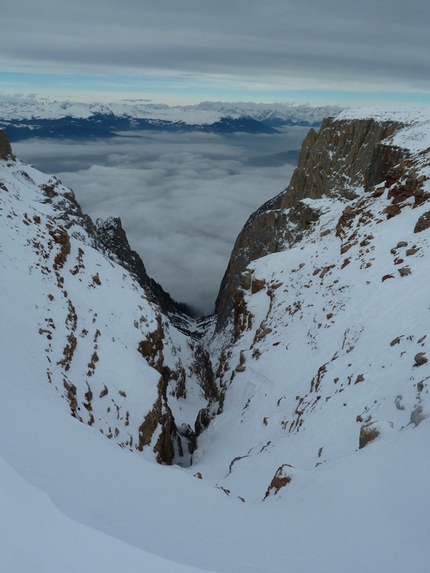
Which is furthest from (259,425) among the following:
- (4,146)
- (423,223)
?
(4,146)

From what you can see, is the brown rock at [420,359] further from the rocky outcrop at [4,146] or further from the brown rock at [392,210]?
the rocky outcrop at [4,146]

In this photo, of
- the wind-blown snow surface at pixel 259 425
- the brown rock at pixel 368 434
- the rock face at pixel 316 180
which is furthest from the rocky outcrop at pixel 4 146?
the brown rock at pixel 368 434

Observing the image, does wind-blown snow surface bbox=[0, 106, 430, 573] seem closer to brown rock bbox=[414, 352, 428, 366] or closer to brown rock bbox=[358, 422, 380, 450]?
brown rock bbox=[414, 352, 428, 366]

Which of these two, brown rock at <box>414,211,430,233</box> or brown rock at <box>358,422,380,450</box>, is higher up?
brown rock at <box>414,211,430,233</box>

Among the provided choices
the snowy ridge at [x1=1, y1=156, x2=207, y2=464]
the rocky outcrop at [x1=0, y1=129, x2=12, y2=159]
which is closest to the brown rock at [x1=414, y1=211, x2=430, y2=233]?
the snowy ridge at [x1=1, y1=156, x2=207, y2=464]

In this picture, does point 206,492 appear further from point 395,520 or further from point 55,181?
point 55,181

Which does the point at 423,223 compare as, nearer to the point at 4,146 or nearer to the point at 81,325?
the point at 81,325

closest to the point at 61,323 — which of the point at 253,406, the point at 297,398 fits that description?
the point at 253,406
